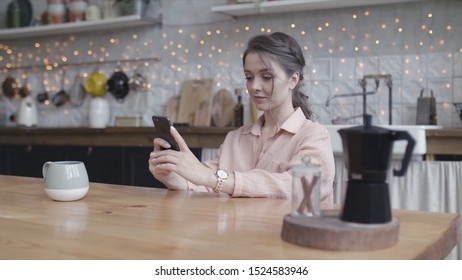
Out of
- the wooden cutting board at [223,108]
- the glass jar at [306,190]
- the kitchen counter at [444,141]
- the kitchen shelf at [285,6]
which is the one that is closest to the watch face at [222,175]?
the glass jar at [306,190]

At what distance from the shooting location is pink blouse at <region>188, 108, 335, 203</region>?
1.60m

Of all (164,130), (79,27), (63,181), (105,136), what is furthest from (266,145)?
(79,27)

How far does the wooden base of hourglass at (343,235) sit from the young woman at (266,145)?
0.59 m

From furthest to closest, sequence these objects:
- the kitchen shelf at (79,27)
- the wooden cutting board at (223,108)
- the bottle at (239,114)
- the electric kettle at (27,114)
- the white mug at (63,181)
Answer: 1. the electric kettle at (27,114)
2. the kitchen shelf at (79,27)
3. the wooden cutting board at (223,108)
4. the bottle at (239,114)
5. the white mug at (63,181)

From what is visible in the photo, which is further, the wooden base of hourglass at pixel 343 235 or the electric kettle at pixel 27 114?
the electric kettle at pixel 27 114

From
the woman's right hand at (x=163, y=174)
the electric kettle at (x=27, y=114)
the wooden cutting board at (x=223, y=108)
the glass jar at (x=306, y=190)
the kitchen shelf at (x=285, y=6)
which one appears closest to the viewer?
the glass jar at (x=306, y=190)

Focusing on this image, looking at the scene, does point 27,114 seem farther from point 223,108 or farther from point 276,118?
point 276,118

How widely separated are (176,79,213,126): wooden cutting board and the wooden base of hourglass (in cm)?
307

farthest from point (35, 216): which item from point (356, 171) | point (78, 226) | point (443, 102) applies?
point (443, 102)

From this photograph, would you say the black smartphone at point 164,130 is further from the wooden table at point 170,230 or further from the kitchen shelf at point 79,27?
the kitchen shelf at point 79,27

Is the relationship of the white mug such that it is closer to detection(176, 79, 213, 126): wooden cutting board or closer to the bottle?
the bottle

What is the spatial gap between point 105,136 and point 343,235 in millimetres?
3195

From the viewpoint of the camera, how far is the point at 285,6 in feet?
12.0

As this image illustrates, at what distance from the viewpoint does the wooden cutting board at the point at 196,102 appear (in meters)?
4.09
